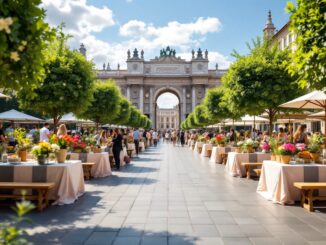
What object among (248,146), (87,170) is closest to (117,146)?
(87,170)

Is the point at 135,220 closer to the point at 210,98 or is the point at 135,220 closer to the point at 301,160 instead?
the point at 301,160

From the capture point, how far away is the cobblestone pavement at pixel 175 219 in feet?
21.7

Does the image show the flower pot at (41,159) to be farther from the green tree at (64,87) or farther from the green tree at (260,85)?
the green tree at (260,85)

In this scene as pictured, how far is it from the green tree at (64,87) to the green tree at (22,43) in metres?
9.92

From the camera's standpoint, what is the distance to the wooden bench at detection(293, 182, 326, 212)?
872cm

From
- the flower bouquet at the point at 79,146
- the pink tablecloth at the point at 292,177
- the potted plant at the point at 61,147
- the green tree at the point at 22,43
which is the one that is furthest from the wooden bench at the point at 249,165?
the green tree at the point at 22,43

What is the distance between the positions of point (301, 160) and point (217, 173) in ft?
22.6

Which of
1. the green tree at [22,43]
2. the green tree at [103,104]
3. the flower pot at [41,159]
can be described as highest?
the green tree at [103,104]

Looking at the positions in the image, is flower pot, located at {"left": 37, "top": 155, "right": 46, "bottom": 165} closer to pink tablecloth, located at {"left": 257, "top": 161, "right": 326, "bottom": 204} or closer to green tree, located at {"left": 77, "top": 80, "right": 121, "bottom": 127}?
pink tablecloth, located at {"left": 257, "top": 161, "right": 326, "bottom": 204}

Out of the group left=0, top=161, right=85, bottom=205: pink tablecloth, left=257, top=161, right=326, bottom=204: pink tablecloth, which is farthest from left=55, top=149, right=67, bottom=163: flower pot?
left=257, top=161, right=326, bottom=204: pink tablecloth

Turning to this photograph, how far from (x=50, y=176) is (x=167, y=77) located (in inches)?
3000

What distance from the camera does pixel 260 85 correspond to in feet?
55.1

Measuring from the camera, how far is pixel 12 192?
10.0 metres

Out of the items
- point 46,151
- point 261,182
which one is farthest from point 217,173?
point 46,151
